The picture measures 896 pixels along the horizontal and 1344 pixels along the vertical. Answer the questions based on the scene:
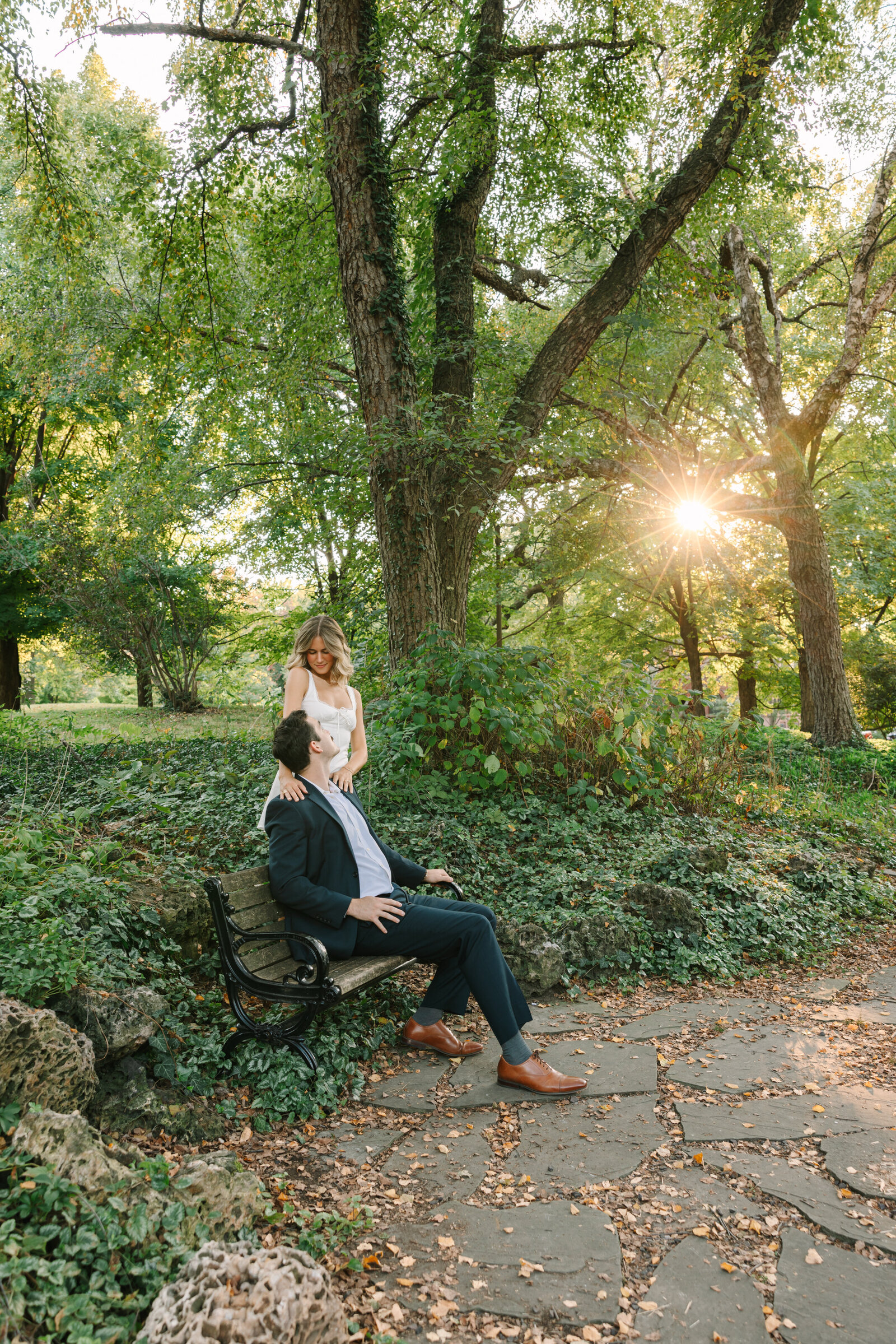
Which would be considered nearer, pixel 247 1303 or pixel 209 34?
pixel 247 1303

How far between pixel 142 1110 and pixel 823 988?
13.8 feet

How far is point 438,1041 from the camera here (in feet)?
13.1

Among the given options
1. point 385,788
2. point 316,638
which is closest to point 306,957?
point 316,638

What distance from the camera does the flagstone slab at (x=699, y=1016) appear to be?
4.33 metres

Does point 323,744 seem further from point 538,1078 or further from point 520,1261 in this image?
point 520,1261

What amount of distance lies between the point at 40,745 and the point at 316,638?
6.79 meters

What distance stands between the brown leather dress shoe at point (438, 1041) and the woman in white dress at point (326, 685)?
1.27 meters

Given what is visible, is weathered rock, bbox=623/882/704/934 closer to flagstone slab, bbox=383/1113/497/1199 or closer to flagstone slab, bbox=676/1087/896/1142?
flagstone slab, bbox=676/1087/896/1142

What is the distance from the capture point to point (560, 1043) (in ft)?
13.8

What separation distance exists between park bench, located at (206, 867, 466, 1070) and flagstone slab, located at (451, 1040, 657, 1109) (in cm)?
63

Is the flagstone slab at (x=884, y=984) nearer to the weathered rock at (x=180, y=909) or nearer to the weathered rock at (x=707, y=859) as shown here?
the weathered rock at (x=707, y=859)

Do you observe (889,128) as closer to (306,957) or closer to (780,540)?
(780,540)

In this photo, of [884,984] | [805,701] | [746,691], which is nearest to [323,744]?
[884,984]

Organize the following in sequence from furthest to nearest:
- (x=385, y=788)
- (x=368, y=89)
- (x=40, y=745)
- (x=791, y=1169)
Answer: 1. (x=40, y=745)
2. (x=368, y=89)
3. (x=385, y=788)
4. (x=791, y=1169)
